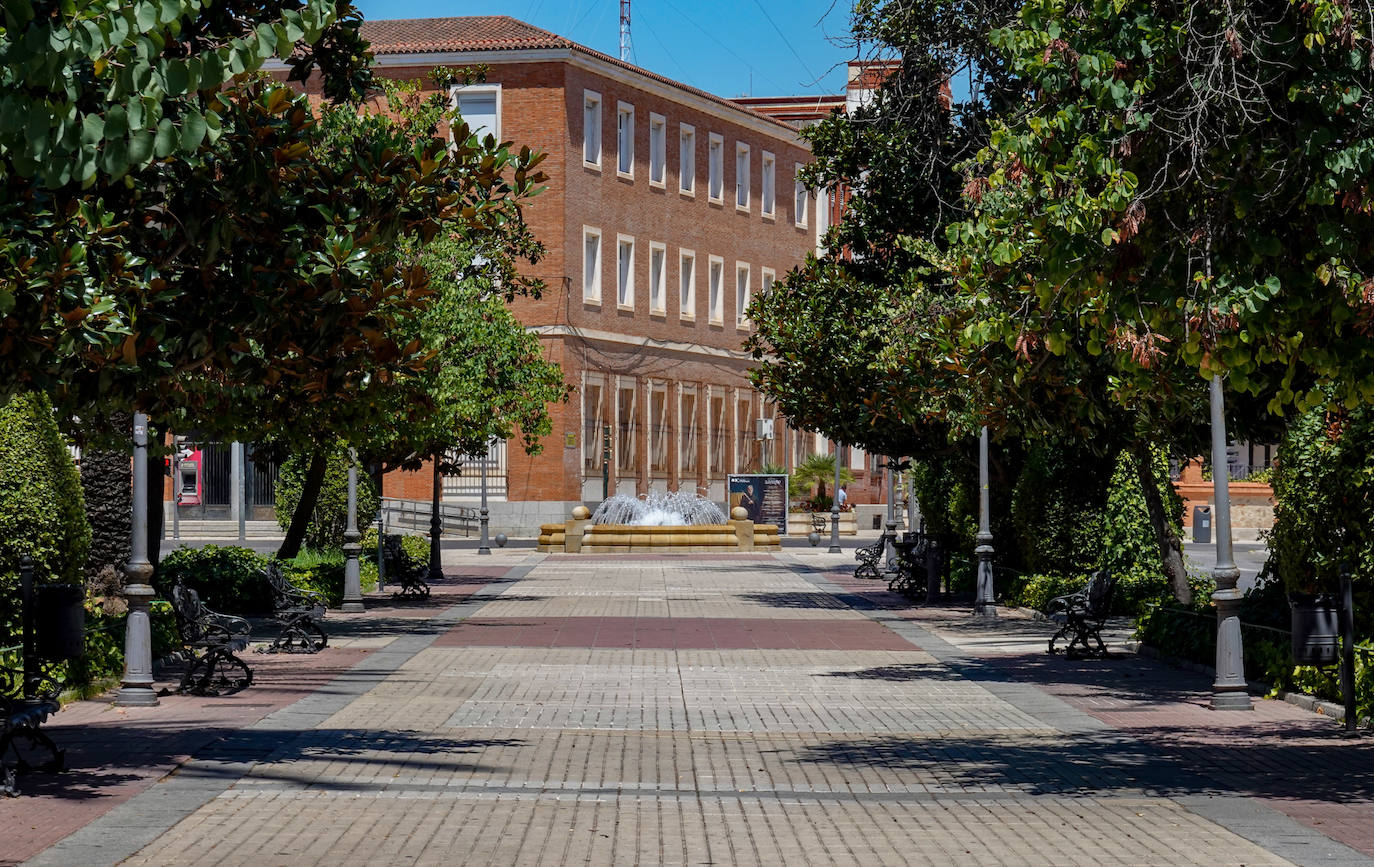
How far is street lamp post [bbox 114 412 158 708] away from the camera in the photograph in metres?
14.8

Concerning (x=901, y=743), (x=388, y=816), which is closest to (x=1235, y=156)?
(x=901, y=743)

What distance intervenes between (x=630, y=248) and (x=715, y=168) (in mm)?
6945

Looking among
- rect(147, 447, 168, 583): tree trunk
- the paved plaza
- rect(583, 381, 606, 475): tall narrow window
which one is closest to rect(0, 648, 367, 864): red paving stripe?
the paved plaza

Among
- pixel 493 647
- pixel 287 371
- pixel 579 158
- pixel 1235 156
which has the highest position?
pixel 579 158

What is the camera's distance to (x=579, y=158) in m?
63.4

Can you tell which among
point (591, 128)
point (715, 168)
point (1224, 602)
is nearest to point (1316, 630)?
point (1224, 602)

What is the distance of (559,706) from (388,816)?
17.4 ft

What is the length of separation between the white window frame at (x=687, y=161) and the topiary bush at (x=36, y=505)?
2181 inches

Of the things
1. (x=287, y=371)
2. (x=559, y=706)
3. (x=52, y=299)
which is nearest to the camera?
(x=52, y=299)

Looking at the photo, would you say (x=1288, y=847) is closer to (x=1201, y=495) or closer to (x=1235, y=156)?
(x=1235, y=156)

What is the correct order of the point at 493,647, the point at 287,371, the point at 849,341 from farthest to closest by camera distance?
the point at 849,341, the point at 493,647, the point at 287,371

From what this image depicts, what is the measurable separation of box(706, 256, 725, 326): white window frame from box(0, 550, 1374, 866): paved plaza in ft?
170

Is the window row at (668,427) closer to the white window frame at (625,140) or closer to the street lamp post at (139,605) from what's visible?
the white window frame at (625,140)

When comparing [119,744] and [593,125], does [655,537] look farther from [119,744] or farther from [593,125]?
[119,744]
